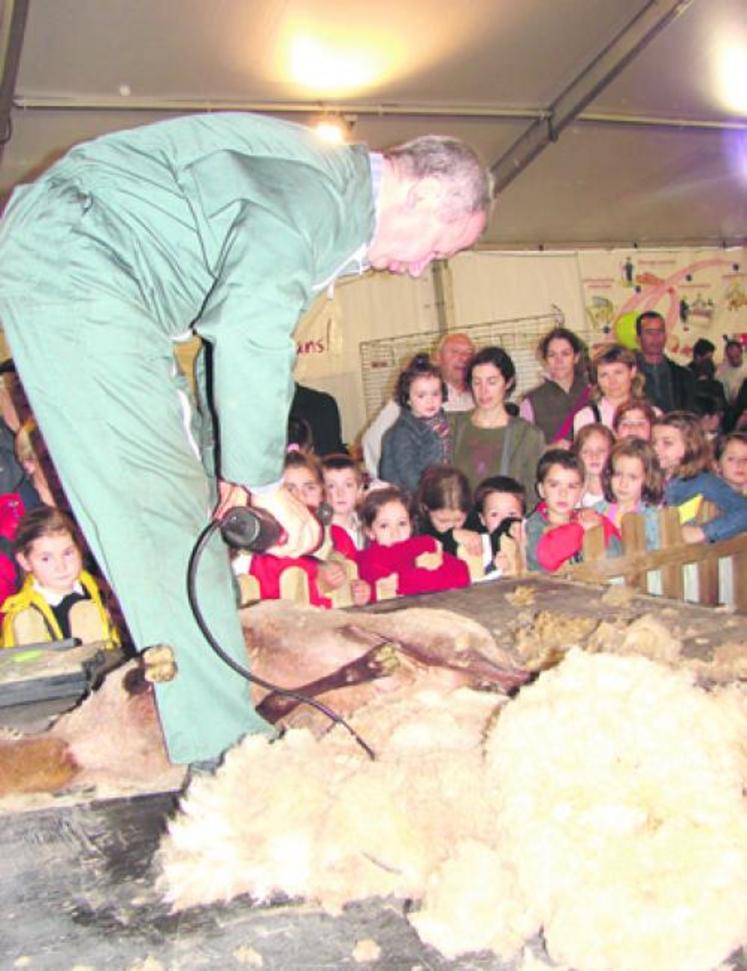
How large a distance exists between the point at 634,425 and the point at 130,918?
13.8 feet

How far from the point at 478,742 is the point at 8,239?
1484mm

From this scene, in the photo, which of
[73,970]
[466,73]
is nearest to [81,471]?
[73,970]

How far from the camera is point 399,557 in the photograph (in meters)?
4.18

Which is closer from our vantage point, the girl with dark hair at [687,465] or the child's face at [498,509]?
the child's face at [498,509]

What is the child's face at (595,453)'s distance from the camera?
4836mm

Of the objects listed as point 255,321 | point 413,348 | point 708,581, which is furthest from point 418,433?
point 413,348

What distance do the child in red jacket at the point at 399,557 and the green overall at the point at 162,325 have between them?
210cm

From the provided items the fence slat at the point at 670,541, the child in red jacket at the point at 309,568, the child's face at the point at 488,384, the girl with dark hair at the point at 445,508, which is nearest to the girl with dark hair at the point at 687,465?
the fence slat at the point at 670,541

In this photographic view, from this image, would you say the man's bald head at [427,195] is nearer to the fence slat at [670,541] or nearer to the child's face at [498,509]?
the child's face at [498,509]

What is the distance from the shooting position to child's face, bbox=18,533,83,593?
3.66 meters

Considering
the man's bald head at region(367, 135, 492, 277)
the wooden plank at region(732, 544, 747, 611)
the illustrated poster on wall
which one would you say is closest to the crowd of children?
the wooden plank at region(732, 544, 747, 611)

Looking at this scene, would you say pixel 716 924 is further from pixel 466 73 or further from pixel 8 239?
pixel 466 73

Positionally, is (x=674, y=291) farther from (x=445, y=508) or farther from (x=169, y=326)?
(x=169, y=326)

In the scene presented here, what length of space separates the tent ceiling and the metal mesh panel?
5.75 ft
